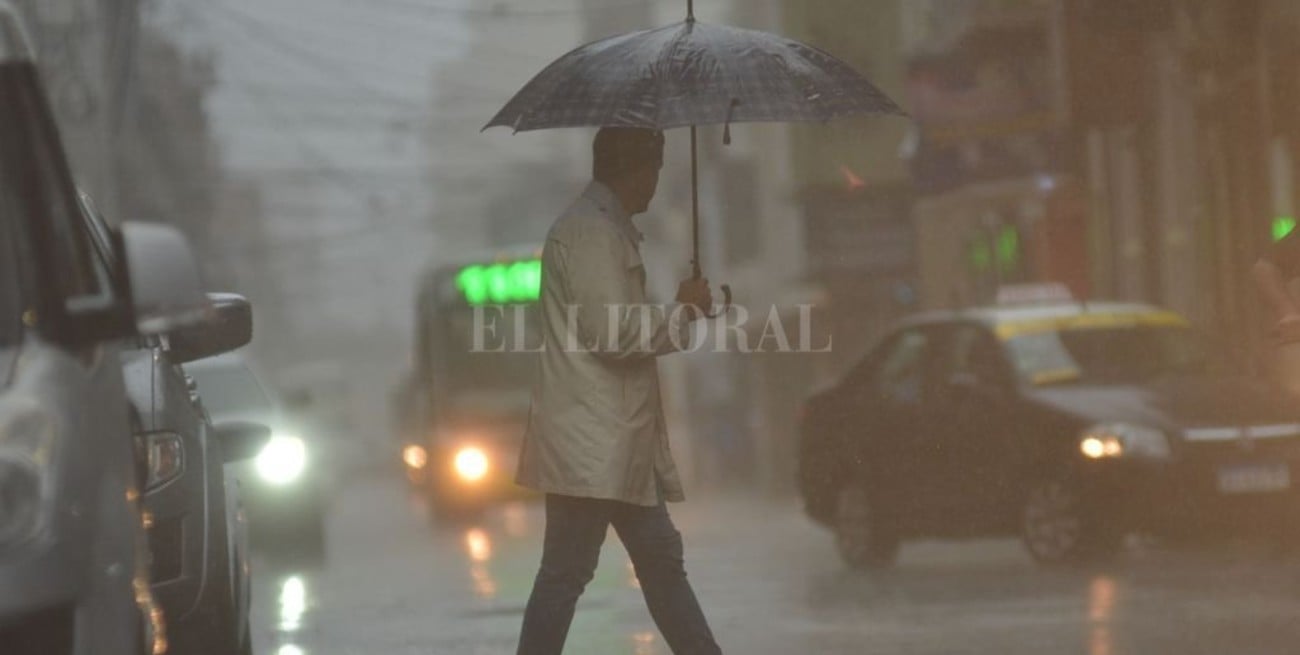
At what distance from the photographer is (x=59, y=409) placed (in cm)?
495

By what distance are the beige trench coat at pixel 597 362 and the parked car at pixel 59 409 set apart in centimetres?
198

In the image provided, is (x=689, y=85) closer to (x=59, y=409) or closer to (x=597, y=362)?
(x=597, y=362)

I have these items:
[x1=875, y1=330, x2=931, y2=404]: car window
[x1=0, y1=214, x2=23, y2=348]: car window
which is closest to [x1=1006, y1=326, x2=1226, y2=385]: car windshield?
[x1=875, y1=330, x2=931, y2=404]: car window

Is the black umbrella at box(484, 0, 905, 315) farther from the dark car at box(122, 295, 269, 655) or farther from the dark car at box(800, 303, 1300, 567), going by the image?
the dark car at box(800, 303, 1300, 567)

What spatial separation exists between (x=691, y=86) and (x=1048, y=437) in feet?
23.7

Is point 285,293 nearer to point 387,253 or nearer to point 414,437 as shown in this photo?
point 387,253

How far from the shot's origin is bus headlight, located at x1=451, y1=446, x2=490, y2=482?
27609 mm

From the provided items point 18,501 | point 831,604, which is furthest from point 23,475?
point 831,604

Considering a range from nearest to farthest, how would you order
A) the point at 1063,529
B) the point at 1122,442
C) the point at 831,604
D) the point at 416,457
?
the point at 831,604 < the point at 1063,529 < the point at 1122,442 < the point at 416,457

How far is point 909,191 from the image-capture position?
31.5 m

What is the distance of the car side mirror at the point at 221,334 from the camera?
26.5 ft

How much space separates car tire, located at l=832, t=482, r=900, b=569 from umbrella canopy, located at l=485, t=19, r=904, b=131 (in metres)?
7.23

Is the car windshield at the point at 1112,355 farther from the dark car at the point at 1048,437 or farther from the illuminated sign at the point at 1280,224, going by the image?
the illuminated sign at the point at 1280,224

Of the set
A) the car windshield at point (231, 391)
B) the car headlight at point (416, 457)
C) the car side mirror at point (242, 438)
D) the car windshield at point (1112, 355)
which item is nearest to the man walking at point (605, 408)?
the car side mirror at point (242, 438)
